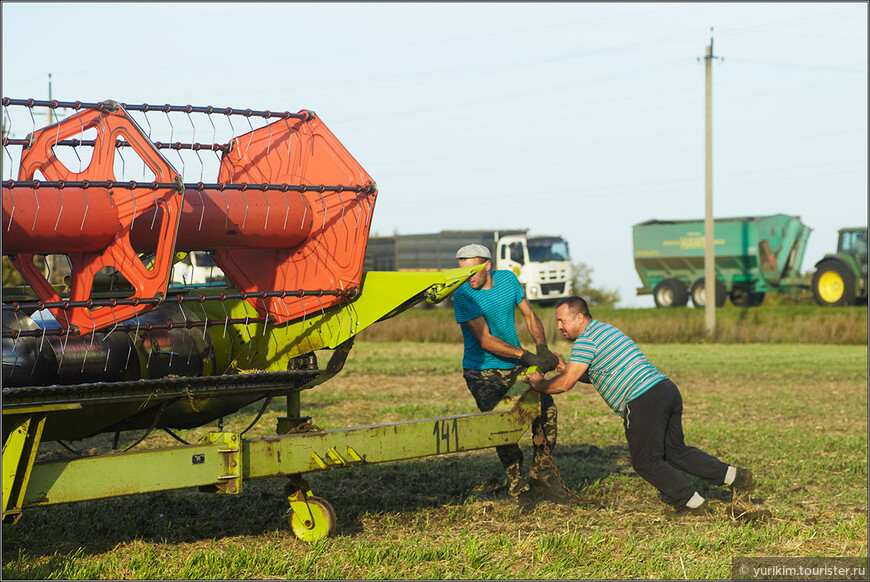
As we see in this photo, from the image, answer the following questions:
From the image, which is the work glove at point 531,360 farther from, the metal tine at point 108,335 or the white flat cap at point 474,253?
the metal tine at point 108,335

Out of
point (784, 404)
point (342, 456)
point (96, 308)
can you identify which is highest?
point (96, 308)

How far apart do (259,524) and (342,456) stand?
945 mm

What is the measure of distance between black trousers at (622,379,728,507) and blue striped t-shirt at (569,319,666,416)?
64 mm

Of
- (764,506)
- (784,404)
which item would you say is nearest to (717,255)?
(784,404)

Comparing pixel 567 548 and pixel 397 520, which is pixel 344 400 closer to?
pixel 397 520

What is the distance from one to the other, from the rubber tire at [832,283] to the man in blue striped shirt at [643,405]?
1042 inches

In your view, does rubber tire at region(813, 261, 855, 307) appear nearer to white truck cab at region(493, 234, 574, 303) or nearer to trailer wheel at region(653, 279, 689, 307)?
trailer wheel at region(653, 279, 689, 307)

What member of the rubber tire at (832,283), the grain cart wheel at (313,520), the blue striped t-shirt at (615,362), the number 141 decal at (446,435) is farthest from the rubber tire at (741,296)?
the grain cart wheel at (313,520)

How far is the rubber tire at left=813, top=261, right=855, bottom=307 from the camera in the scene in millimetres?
A: 30578

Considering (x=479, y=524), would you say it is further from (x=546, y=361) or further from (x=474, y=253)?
(x=474, y=253)

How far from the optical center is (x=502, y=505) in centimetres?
688

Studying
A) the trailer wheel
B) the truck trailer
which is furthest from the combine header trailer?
the trailer wheel

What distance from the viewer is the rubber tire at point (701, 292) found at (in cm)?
3322

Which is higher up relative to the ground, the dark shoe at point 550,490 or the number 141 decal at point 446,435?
the number 141 decal at point 446,435
